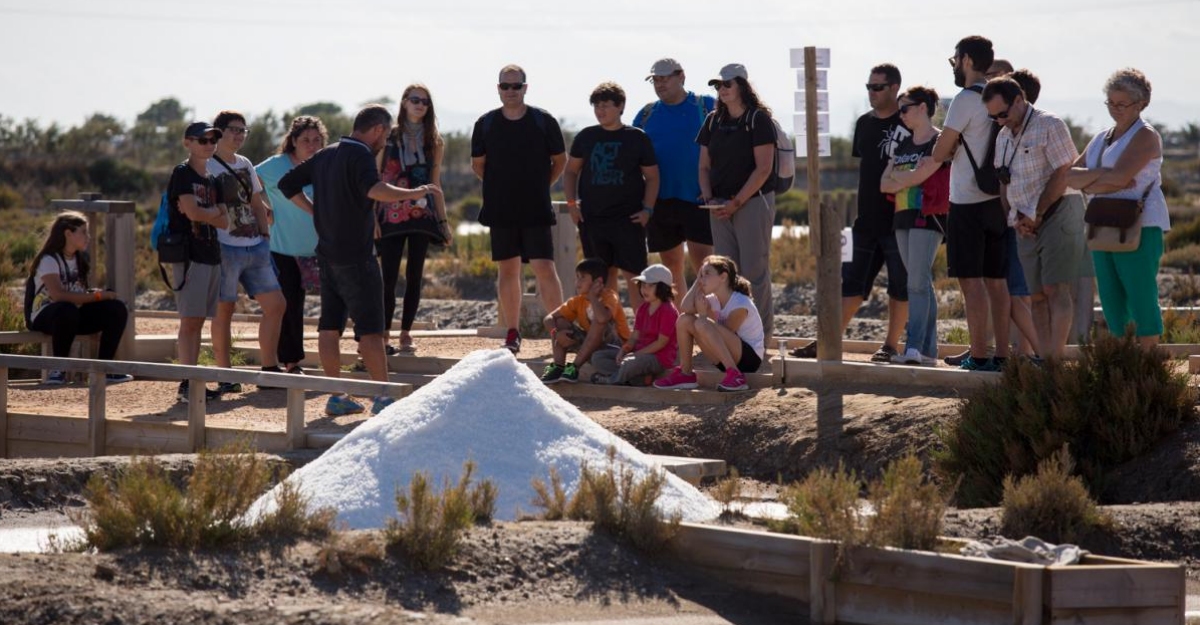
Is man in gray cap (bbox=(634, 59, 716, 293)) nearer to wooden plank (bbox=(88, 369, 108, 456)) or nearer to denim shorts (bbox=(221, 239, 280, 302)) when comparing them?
denim shorts (bbox=(221, 239, 280, 302))

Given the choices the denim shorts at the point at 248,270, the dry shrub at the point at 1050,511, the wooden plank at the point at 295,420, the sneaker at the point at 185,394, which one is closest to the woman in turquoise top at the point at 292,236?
the denim shorts at the point at 248,270

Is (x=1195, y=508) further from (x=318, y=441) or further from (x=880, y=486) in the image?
(x=318, y=441)

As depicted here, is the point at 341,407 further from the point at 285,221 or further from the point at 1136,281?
the point at 1136,281

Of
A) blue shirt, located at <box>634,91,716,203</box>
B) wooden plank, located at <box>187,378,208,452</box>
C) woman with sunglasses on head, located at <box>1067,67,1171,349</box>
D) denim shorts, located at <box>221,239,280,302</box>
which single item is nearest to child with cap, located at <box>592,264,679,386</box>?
blue shirt, located at <box>634,91,716,203</box>

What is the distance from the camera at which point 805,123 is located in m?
10.6

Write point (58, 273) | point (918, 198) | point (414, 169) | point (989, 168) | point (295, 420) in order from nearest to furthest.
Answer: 1. point (989, 168)
2. point (295, 420)
3. point (918, 198)
4. point (414, 169)
5. point (58, 273)

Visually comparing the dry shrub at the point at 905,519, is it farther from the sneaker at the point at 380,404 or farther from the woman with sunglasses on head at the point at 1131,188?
the sneaker at the point at 380,404

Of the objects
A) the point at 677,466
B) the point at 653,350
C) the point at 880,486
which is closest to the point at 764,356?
the point at 653,350

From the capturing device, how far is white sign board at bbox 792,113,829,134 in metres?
10.6

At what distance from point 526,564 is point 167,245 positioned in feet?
17.5

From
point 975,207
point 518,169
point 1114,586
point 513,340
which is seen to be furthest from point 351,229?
point 1114,586

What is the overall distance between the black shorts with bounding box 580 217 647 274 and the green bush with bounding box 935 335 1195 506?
11.6 ft

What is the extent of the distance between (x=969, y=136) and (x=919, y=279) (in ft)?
3.56

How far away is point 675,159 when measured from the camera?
38.8 feet
